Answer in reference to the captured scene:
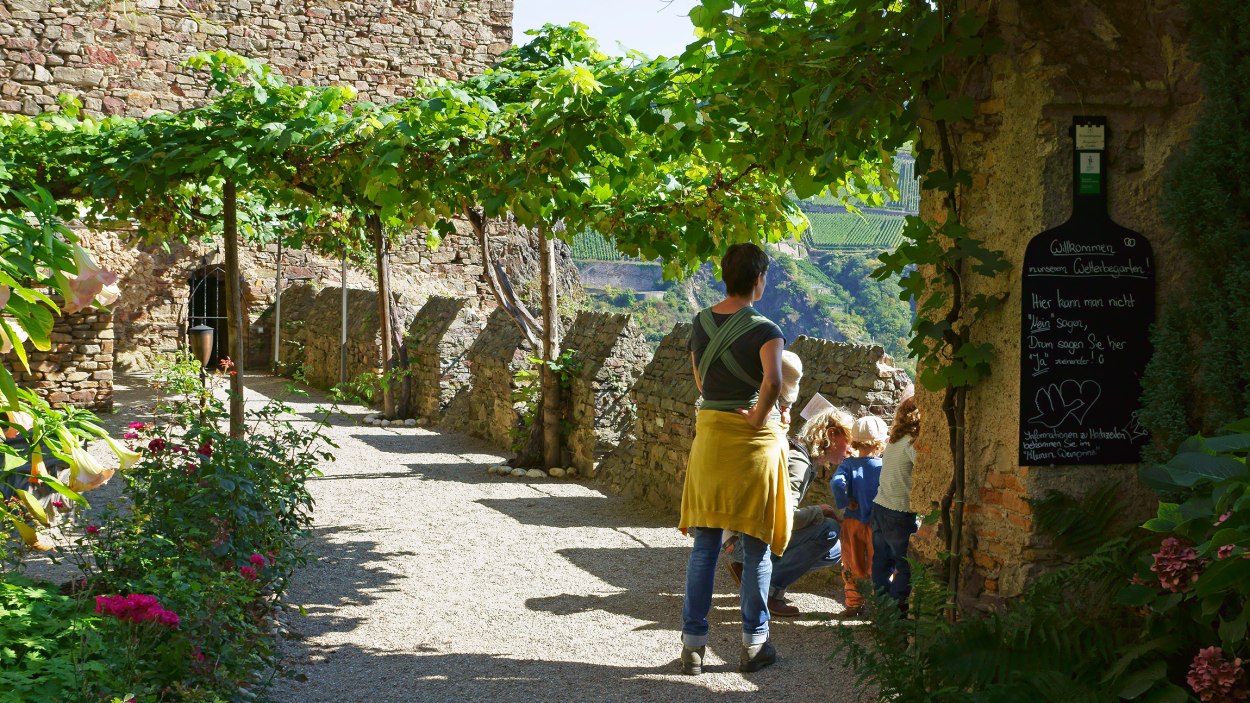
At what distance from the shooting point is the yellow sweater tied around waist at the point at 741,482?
4.48 metres

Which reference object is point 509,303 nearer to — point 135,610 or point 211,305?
point 135,610

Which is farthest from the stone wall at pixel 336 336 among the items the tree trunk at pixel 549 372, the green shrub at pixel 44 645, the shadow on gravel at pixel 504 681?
the green shrub at pixel 44 645

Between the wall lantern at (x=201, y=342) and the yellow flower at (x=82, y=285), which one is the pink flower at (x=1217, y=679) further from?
the wall lantern at (x=201, y=342)

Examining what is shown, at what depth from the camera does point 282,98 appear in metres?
7.15

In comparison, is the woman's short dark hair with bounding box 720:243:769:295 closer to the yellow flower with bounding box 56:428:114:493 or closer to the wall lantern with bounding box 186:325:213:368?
the yellow flower with bounding box 56:428:114:493

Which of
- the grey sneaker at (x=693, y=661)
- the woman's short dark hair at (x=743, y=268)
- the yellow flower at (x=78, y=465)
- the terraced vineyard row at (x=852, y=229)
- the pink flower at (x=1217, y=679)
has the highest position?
the terraced vineyard row at (x=852, y=229)

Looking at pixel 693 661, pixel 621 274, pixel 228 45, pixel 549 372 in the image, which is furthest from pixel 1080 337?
pixel 621 274

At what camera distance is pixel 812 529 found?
18.2 feet

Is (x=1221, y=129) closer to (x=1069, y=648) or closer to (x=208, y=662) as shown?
(x=1069, y=648)

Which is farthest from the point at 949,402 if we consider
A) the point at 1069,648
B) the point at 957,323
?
the point at 1069,648

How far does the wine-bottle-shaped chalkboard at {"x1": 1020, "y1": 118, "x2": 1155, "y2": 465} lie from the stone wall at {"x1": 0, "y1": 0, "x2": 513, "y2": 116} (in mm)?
16168

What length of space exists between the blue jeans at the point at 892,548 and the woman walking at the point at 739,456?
61 cm

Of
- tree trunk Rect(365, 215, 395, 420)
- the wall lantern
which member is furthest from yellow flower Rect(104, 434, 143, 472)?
the wall lantern

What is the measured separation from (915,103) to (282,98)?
466cm
